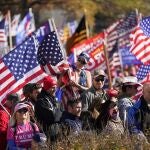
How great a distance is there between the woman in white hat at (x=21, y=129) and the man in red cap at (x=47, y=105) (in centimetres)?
81

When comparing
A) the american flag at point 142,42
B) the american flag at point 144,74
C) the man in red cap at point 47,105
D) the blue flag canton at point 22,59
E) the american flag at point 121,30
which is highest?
the american flag at point 121,30

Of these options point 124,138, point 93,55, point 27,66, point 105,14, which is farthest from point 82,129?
point 105,14

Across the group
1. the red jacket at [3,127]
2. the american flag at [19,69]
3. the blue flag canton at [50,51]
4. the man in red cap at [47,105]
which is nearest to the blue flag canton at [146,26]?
the blue flag canton at [50,51]

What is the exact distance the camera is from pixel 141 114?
9.85m

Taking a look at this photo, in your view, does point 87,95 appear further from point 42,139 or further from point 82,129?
point 42,139

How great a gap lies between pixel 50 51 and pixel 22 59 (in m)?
0.92

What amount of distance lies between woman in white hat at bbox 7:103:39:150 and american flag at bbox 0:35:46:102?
5.83 ft

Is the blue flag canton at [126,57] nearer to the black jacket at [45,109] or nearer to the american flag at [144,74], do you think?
the american flag at [144,74]

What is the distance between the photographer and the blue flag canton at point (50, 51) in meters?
12.8

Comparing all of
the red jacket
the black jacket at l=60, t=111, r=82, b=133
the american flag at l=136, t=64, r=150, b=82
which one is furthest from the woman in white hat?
the american flag at l=136, t=64, r=150, b=82

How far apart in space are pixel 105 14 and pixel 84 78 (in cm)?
3627

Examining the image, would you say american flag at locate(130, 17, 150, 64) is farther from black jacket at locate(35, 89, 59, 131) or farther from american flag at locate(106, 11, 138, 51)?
black jacket at locate(35, 89, 59, 131)

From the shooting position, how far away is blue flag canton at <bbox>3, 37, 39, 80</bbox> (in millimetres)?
11969

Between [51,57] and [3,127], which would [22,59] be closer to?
[51,57]
